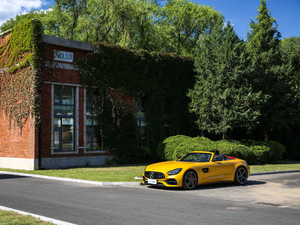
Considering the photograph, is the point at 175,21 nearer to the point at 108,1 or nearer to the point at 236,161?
the point at 108,1

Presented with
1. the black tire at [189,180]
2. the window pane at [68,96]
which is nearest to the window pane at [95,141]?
the window pane at [68,96]

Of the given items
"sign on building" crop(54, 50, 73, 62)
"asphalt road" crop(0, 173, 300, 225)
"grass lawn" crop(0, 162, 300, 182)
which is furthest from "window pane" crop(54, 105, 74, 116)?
"asphalt road" crop(0, 173, 300, 225)

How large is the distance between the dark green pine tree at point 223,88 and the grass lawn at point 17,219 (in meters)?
19.3

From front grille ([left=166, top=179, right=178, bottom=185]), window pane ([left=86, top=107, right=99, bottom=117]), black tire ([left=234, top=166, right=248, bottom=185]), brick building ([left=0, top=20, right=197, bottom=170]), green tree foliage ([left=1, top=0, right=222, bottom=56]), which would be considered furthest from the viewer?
green tree foliage ([left=1, top=0, right=222, bottom=56])

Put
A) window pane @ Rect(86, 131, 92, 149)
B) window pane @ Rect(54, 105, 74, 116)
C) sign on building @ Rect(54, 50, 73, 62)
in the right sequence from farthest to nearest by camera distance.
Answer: window pane @ Rect(86, 131, 92, 149) → window pane @ Rect(54, 105, 74, 116) → sign on building @ Rect(54, 50, 73, 62)

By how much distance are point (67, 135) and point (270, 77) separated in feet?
58.2

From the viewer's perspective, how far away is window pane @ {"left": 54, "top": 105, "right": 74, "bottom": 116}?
2191 centimetres

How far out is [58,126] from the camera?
21.9 m

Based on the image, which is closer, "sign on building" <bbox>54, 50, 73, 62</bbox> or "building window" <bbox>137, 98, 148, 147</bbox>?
"sign on building" <bbox>54, 50, 73, 62</bbox>

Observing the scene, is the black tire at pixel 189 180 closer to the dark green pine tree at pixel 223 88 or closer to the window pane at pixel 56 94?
the dark green pine tree at pixel 223 88

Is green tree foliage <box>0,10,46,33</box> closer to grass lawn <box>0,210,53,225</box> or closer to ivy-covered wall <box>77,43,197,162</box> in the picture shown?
ivy-covered wall <box>77,43,197,162</box>

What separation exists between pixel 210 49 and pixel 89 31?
55.7ft

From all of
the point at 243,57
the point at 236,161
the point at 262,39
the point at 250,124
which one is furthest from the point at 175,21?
the point at 236,161

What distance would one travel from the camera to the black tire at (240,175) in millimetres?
12904
